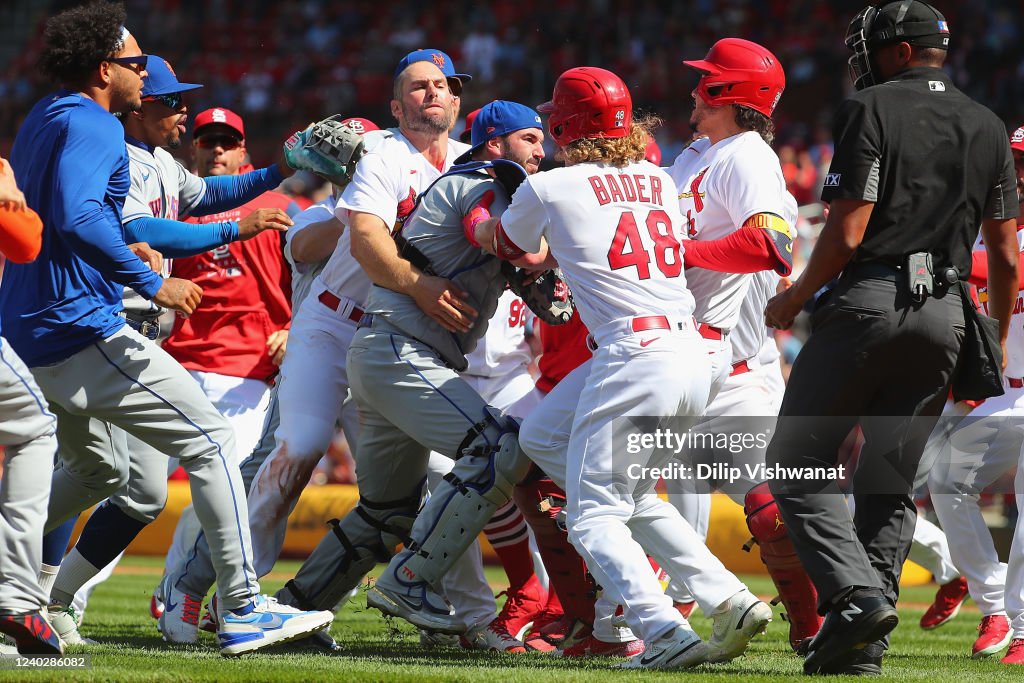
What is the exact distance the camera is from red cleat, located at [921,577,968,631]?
7.27 meters

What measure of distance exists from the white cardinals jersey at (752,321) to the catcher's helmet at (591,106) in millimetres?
1477

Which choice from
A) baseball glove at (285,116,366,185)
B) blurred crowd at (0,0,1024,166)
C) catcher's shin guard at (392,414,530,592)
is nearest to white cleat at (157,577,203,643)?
catcher's shin guard at (392,414,530,592)

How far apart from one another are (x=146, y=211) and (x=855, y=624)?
139 inches

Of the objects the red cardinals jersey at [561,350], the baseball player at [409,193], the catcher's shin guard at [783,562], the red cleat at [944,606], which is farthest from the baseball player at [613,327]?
the red cleat at [944,606]

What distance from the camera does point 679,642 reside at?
176 inches

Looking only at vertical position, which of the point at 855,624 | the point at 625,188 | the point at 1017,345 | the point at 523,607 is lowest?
the point at 523,607

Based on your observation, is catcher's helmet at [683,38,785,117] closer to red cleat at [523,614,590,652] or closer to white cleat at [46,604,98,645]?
red cleat at [523,614,590,652]

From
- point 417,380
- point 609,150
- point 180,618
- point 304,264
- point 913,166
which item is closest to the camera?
point 913,166

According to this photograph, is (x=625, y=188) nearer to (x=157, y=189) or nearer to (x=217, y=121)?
(x=157, y=189)

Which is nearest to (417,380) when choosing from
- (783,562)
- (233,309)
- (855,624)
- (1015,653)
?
(783,562)

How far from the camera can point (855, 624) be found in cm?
430

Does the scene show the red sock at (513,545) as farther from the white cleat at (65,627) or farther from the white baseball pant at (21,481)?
the white baseball pant at (21,481)

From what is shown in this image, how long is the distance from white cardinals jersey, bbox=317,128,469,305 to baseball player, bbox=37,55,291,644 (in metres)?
0.40

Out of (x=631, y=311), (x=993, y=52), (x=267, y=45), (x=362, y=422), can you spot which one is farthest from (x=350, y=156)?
(x=267, y=45)
